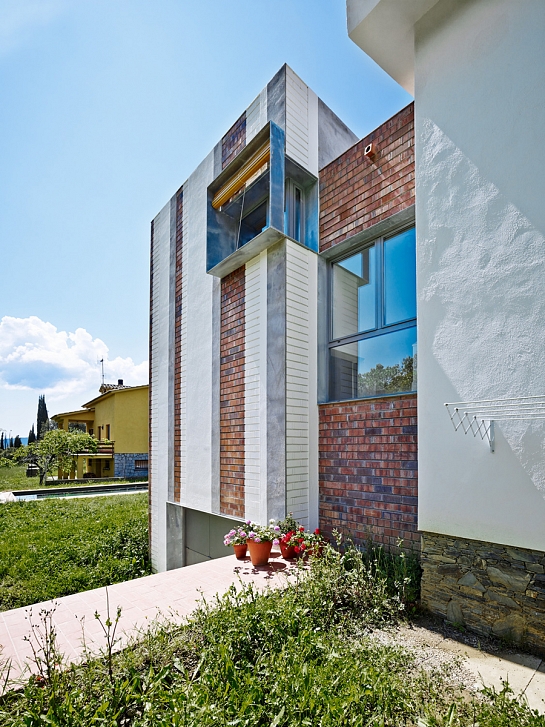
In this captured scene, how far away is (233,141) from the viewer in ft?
24.3

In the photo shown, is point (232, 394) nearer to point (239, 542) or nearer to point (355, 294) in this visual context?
point (239, 542)

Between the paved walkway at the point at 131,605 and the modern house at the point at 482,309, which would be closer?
the modern house at the point at 482,309

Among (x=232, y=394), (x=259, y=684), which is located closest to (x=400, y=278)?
(x=232, y=394)

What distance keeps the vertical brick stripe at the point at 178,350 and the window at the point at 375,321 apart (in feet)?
13.1

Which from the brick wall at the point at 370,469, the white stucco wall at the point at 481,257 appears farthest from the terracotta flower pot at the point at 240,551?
the white stucco wall at the point at 481,257

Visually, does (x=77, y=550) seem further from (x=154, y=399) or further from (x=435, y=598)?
(x=435, y=598)

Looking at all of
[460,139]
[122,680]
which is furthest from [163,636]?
[460,139]

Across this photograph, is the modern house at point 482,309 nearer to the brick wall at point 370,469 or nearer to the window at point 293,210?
the brick wall at point 370,469

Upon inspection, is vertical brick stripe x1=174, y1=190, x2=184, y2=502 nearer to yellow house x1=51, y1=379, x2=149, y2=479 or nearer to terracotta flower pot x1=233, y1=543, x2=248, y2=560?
terracotta flower pot x1=233, y1=543, x2=248, y2=560

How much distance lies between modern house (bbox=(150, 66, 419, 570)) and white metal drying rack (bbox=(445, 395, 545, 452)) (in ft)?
3.04

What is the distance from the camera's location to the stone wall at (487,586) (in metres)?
3.22

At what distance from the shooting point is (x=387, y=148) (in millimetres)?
5297

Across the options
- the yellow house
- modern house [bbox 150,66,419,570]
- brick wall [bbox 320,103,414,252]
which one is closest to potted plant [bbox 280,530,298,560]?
modern house [bbox 150,66,419,570]

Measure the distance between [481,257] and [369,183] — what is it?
7.98ft
